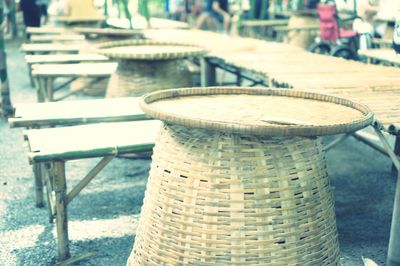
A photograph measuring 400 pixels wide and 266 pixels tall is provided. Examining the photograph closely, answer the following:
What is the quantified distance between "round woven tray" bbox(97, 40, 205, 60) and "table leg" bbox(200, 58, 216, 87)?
0.37 meters

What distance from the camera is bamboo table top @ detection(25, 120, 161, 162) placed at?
8.85ft

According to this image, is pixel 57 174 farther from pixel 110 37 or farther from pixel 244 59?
pixel 110 37

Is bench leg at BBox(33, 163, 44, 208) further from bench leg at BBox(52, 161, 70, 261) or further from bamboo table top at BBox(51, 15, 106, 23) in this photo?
bamboo table top at BBox(51, 15, 106, 23)

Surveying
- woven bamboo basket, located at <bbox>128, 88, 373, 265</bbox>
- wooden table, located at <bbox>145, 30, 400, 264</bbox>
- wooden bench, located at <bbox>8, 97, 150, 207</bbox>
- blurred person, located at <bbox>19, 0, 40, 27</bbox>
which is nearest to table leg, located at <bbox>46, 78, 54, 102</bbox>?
wooden bench, located at <bbox>8, 97, 150, 207</bbox>

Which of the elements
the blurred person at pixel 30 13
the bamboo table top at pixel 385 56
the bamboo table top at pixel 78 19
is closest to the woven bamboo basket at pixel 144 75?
the bamboo table top at pixel 385 56

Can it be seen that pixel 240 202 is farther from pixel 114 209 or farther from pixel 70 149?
pixel 114 209

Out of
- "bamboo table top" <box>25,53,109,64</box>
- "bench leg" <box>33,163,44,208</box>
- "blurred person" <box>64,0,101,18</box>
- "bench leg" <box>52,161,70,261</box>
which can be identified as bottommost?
"bench leg" <box>33,163,44,208</box>

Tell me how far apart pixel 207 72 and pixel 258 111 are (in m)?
3.32

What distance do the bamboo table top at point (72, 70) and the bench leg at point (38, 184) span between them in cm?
115

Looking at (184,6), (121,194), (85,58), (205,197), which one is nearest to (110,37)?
(85,58)

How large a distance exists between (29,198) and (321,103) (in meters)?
2.47

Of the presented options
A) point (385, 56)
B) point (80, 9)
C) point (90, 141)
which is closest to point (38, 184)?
point (90, 141)

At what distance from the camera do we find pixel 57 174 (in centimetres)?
274

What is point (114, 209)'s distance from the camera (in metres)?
3.75
